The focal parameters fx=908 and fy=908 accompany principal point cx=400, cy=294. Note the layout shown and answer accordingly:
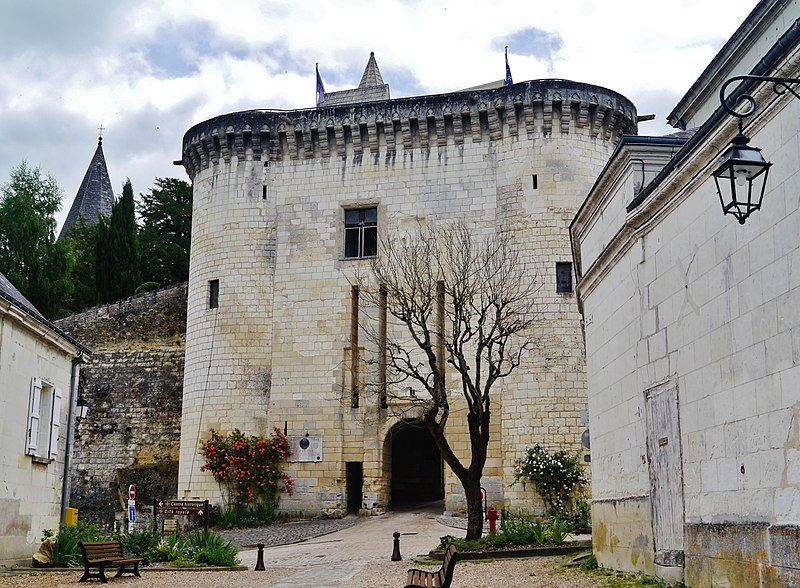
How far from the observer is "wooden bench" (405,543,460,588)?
7.60 metres

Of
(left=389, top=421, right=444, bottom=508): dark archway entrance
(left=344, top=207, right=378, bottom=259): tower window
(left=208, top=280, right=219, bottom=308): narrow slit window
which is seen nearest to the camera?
(left=344, top=207, right=378, bottom=259): tower window

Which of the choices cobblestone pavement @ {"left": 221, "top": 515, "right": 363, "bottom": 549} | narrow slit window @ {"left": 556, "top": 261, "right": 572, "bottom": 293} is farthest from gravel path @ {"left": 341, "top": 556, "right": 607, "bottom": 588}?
narrow slit window @ {"left": 556, "top": 261, "right": 572, "bottom": 293}

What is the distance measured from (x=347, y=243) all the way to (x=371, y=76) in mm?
10002

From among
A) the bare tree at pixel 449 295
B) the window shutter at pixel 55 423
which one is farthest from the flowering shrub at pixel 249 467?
the window shutter at pixel 55 423

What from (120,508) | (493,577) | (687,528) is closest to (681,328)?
(687,528)

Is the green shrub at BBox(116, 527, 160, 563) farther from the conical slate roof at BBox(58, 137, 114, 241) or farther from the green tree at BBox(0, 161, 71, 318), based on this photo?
the conical slate roof at BBox(58, 137, 114, 241)

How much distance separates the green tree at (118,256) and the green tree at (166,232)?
3.16 m

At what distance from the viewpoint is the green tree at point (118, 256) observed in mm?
34031

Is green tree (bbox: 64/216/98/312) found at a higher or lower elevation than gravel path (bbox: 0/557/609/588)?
higher

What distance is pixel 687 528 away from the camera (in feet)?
25.5

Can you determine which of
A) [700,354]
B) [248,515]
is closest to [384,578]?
[700,354]

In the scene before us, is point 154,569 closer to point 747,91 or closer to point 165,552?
point 165,552

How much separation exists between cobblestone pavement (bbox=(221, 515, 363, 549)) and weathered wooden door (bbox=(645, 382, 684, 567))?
1099 centimetres

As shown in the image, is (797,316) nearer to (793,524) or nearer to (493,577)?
(793,524)
